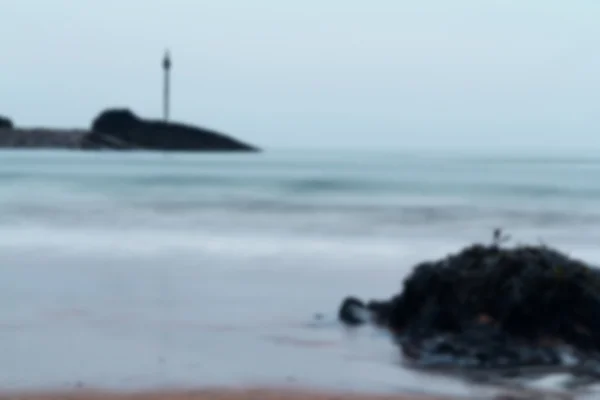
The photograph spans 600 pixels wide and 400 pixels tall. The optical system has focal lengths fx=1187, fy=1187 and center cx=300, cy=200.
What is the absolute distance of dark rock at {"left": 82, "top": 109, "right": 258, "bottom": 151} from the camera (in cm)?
11188

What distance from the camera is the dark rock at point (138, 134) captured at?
11188 cm

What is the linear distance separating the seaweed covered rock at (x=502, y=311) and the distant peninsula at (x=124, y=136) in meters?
104

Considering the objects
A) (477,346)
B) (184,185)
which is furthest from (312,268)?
(184,185)

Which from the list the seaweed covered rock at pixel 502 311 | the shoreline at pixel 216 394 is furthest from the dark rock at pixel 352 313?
the shoreline at pixel 216 394

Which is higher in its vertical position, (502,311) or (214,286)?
(502,311)

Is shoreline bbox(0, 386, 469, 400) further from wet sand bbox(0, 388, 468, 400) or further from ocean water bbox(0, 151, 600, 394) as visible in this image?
ocean water bbox(0, 151, 600, 394)

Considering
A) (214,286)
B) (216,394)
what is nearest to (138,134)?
(214,286)

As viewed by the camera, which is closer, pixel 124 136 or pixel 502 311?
pixel 502 311

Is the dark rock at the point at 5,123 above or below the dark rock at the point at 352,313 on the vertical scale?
below

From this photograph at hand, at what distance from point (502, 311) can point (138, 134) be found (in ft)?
352

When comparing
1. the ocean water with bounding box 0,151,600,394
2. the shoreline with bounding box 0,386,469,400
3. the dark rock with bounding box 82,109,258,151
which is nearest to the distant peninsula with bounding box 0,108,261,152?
the dark rock with bounding box 82,109,258,151

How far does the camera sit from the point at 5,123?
12656 centimetres

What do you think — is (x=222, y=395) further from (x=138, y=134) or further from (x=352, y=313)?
(x=138, y=134)

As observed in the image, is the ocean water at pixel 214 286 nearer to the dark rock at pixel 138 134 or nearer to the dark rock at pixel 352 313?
the dark rock at pixel 352 313
